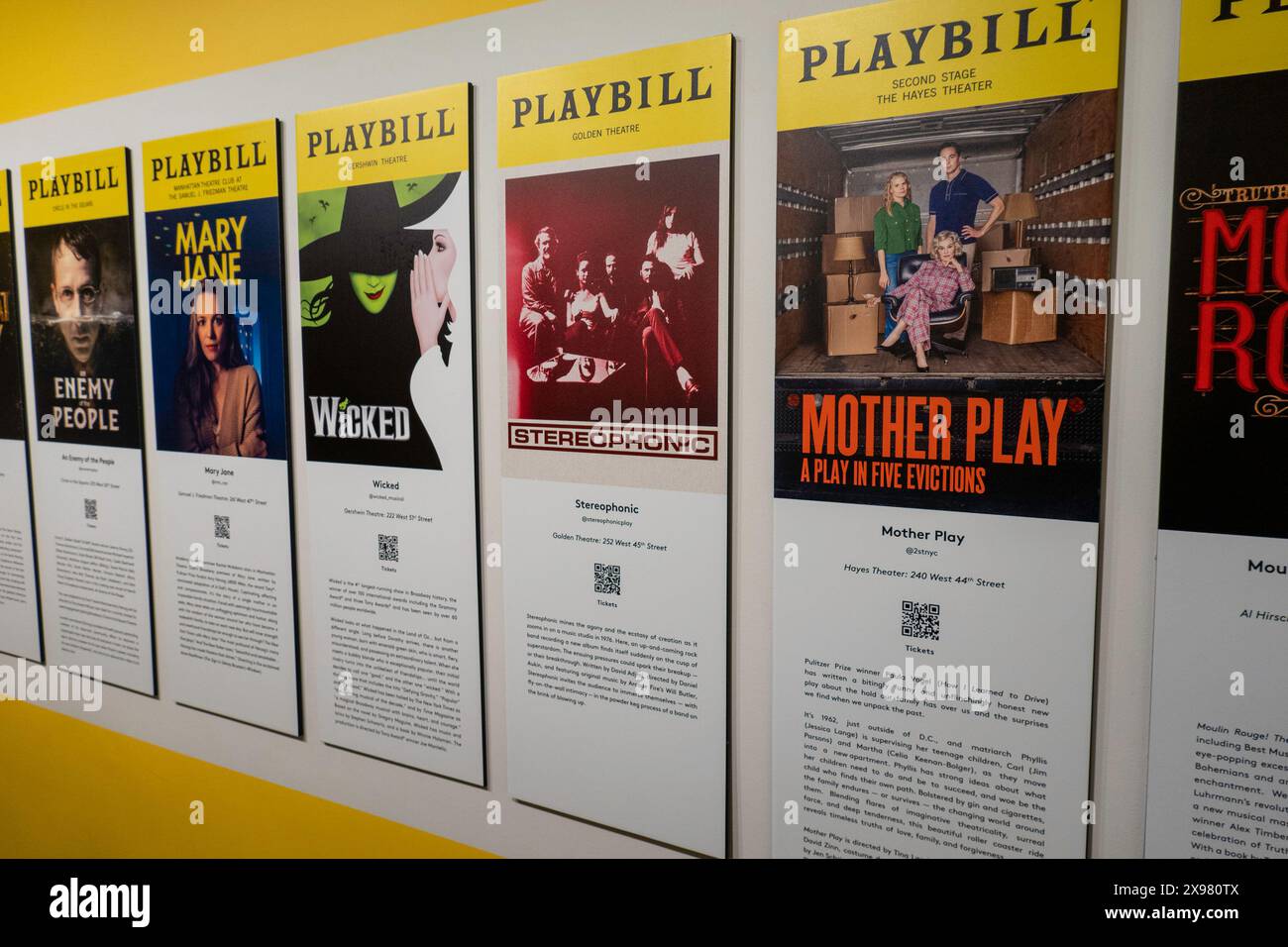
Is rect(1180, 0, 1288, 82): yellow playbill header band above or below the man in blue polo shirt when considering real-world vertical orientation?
above

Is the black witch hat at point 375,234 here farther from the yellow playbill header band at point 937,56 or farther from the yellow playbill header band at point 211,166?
the yellow playbill header band at point 937,56

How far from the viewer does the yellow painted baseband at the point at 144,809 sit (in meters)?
2.07

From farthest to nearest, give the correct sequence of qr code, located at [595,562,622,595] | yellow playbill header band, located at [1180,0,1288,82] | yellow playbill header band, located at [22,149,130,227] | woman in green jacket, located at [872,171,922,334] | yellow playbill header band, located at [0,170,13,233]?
yellow playbill header band, located at [0,170,13,233] < yellow playbill header band, located at [22,149,130,227] < qr code, located at [595,562,622,595] < woman in green jacket, located at [872,171,922,334] < yellow playbill header band, located at [1180,0,1288,82]

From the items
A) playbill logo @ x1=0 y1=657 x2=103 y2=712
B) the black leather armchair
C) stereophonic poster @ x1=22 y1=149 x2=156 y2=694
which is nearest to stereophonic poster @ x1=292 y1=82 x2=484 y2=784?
stereophonic poster @ x1=22 y1=149 x2=156 y2=694

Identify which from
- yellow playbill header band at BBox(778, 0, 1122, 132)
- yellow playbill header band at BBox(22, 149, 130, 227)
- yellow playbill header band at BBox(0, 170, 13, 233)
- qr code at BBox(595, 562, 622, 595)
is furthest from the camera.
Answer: yellow playbill header band at BBox(0, 170, 13, 233)

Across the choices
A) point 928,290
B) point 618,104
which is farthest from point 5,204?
point 928,290

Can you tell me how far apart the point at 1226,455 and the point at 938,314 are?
44 cm

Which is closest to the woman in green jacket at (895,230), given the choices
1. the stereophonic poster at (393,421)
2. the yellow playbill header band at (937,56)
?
the yellow playbill header band at (937,56)

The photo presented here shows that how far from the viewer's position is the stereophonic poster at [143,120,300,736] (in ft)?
6.63

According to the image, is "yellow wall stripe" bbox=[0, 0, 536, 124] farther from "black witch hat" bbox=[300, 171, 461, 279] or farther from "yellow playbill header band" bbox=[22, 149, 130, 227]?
"black witch hat" bbox=[300, 171, 461, 279]

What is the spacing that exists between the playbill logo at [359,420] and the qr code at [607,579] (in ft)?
1.81

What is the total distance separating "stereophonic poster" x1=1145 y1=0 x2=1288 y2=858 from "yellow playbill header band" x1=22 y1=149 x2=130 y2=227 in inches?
94.1

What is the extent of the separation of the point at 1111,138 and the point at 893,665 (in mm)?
860
